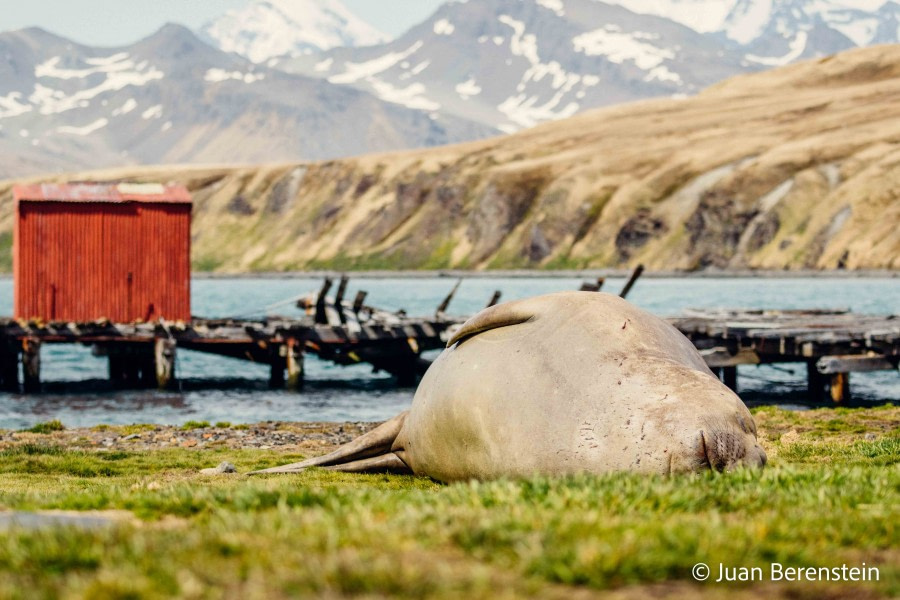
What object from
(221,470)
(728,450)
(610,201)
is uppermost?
(610,201)

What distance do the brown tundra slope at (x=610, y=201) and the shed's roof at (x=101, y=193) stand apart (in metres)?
87.6

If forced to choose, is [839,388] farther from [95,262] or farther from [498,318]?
[95,262]

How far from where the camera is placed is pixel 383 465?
12.9 metres

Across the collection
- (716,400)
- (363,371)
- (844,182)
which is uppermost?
(844,182)

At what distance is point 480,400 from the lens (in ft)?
36.3

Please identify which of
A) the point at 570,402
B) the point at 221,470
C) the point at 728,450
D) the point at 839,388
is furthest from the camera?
the point at 839,388

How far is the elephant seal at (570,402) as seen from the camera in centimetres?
974

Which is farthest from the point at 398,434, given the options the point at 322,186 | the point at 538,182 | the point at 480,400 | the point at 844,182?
the point at 322,186

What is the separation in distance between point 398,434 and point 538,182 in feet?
481

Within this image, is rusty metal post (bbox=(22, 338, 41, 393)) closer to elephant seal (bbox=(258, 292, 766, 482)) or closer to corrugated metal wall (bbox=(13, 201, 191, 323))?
corrugated metal wall (bbox=(13, 201, 191, 323))

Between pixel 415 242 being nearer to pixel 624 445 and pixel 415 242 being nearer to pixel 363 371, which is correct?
pixel 363 371

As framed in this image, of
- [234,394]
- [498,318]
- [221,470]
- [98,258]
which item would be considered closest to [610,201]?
[234,394]

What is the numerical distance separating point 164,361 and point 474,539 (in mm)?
31094

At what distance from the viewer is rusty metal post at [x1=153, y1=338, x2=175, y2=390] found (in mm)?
35688
